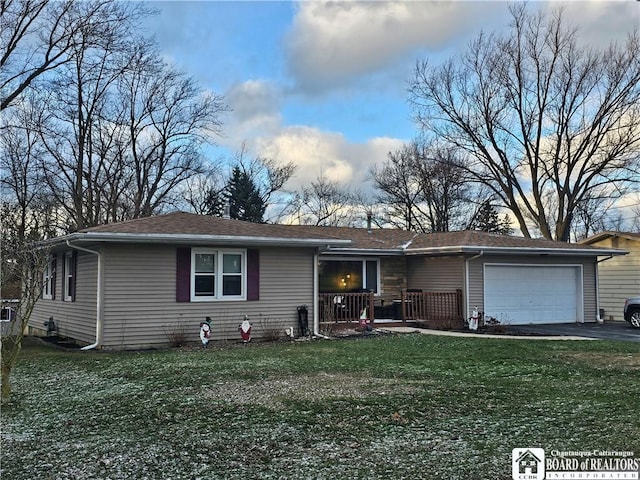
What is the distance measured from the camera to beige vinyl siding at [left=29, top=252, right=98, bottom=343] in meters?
12.2

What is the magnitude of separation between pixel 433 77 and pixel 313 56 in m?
14.8

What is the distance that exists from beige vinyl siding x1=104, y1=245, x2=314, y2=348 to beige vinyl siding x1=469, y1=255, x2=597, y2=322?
5.84m

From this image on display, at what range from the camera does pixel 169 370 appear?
28.8ft

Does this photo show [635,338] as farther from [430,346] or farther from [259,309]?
[259,309]

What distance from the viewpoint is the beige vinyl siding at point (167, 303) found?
11.8m

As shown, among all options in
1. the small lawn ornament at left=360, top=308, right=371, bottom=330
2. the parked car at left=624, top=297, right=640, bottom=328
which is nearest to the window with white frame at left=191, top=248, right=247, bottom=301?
the small lawn ornament at left=360, top=308, right=371, bottom=330

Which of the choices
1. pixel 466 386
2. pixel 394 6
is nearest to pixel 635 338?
Answer: pixel 466 386

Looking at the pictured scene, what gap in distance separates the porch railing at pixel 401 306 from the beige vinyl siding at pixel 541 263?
1.83ft

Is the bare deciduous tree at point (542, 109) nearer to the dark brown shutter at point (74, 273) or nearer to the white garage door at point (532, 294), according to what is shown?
the white garage door at point (532, 294)

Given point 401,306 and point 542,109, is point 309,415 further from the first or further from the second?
point 542,109

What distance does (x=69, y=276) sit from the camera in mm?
14109

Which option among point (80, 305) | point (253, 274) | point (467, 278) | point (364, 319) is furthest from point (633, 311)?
point (80, 305)

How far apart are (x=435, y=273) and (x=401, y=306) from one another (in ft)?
5.74

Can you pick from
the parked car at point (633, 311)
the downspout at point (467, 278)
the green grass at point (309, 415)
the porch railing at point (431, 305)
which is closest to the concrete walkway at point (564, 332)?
the parked car at point (633, 311)
